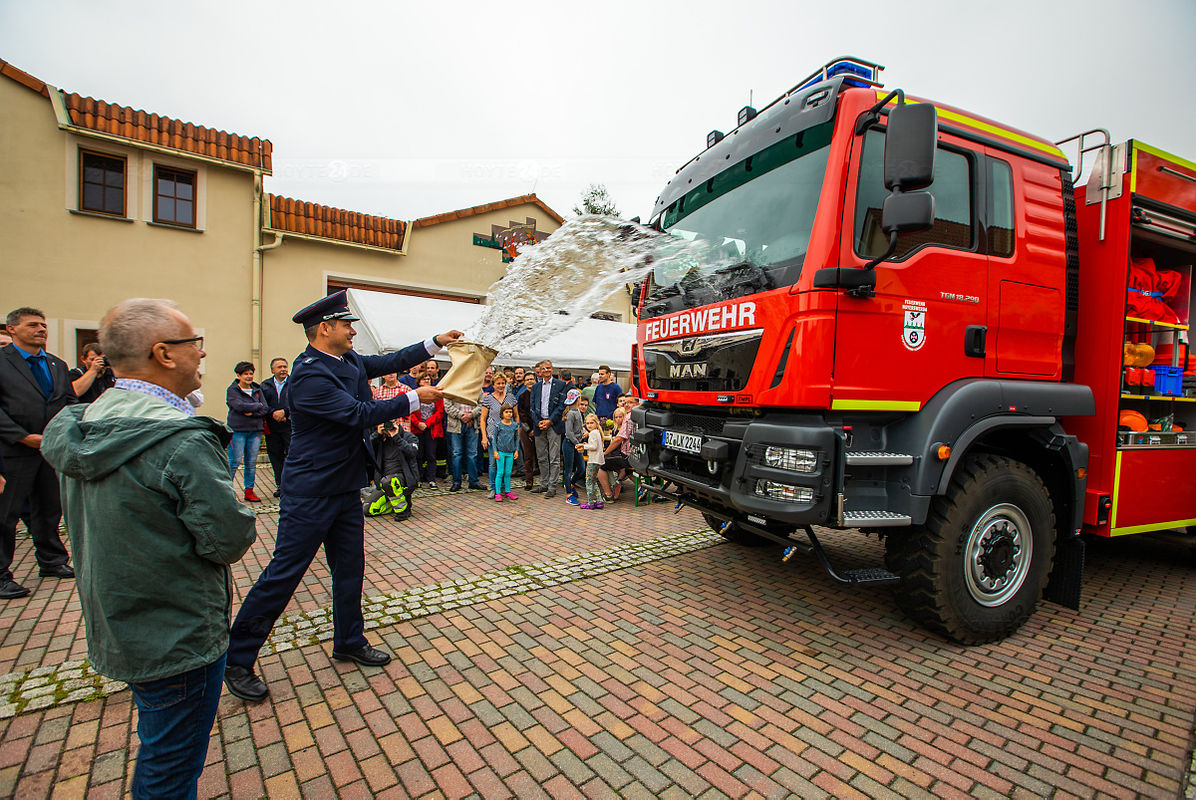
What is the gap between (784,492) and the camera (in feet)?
10.6

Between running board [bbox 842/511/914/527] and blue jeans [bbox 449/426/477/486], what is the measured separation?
672 centimetres

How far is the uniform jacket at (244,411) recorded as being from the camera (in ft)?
25.7

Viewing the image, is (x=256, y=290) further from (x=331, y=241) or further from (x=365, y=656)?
(x=365, y=656)

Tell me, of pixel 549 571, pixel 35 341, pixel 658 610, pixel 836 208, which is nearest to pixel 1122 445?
pixel 836 208

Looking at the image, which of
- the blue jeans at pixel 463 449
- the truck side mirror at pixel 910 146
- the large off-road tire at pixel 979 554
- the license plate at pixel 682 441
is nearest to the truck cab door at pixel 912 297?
the truck side mirror at pixel 910 146

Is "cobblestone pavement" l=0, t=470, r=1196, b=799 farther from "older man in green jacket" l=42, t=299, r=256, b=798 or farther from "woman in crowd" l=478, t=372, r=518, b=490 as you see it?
"woman in crowd" l=478, t=372, r=518, b=490

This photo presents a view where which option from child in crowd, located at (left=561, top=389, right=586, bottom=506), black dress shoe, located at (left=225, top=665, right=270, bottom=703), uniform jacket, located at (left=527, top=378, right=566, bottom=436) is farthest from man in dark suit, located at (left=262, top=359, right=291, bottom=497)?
black dress shoe, located at (left=225, top=665, right=270, bottom=703)

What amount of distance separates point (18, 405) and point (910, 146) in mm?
6553

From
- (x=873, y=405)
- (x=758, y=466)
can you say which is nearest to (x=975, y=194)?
(x=873, y=405)

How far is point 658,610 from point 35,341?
5469mm

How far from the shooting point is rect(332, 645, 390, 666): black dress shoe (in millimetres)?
3369

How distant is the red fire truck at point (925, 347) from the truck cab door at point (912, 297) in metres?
0.01

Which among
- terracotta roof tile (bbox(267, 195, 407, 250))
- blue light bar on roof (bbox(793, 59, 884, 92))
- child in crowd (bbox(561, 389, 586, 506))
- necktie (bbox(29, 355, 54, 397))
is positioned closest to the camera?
blue light bar on roof (bbox(793, 59, 884, 92))

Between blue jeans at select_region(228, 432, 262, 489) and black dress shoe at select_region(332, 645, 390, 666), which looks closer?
black dress shoe at select_region(332, 645, 390, 666)
